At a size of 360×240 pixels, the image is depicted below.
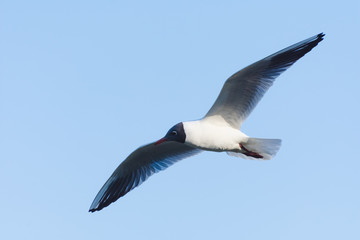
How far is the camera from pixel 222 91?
7.91m

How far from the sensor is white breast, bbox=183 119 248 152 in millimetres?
7832

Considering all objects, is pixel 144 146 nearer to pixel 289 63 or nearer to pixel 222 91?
pixel 222 91

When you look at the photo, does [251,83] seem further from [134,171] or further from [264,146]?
[134,171]

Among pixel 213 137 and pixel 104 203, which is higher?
pixel 213 137

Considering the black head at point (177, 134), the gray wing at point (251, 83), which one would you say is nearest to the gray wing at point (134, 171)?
the black head at point (177, 134)

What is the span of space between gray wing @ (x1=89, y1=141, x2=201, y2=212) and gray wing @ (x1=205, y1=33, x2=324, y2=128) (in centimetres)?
114

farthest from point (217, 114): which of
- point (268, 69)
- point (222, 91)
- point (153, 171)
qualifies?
point (153, 171)

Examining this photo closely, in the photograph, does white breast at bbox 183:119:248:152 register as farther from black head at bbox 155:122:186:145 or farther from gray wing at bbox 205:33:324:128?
gray wing at bbox 205:33:324:128

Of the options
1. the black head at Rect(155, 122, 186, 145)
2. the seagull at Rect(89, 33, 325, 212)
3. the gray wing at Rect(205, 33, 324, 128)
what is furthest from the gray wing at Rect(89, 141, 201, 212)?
the gray wing at Rect(205, 33, 324, 128)

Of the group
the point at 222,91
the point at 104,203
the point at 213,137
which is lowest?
the point at 104,203

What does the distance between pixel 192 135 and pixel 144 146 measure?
1.09 metres

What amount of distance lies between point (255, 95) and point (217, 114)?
55cm

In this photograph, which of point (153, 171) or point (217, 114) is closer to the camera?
point (217, 114)

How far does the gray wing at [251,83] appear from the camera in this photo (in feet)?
25.7
